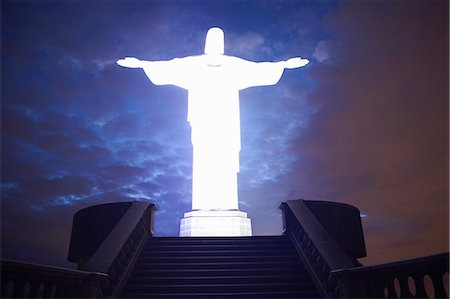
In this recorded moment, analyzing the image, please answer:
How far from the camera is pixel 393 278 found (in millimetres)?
4410

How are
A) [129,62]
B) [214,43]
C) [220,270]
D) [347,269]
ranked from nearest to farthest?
1. [347,269]
2. [220,270]
3. [129,62]
4. [214,43]

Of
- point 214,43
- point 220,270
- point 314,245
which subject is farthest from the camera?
point 214,43

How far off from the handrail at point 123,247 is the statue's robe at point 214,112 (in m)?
2.43

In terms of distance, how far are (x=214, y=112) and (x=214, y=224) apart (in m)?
3.33

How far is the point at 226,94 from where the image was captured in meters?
11.5

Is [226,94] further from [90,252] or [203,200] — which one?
[90,252]

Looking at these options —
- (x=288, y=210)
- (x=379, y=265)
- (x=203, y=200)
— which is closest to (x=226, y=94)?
(x=203, y=200)

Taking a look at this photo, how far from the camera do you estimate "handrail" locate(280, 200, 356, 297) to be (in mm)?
5906

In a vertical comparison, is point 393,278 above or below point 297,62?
below

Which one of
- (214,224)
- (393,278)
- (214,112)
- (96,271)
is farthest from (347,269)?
(214,112)

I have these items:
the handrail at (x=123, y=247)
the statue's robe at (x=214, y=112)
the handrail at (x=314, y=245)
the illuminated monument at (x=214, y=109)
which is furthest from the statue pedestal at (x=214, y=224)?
the handrail at (x=314, y=245)

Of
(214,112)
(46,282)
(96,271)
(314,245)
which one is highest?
(214,112)

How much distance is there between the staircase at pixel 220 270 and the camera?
19.8 ft

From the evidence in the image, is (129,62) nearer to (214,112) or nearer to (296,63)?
(214,112)
